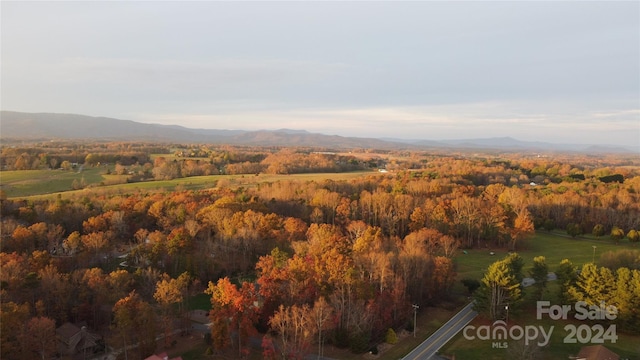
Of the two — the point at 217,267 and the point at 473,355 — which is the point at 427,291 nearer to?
the point at 473,355

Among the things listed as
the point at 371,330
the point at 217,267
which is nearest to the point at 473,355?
the point at 371,330

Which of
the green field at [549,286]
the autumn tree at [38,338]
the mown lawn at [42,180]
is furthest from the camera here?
the mown lawn at [42,180]

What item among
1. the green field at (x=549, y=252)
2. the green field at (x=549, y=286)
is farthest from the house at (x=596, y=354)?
the green field at (x=549, y=252)

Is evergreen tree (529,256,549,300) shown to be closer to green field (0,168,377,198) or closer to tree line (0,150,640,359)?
tree line (0,150,640,359)

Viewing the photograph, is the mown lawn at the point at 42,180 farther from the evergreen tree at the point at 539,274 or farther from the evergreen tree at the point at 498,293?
the evergreen tree at the point at 539,274

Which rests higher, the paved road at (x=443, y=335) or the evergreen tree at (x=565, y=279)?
the evergreen tree at (x=565, y=279)

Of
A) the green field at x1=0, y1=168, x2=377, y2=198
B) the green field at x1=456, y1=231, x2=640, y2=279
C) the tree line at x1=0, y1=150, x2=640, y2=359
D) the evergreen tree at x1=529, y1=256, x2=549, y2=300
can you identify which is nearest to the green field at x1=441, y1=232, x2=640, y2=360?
the green field at x1=456, y1=231, x2=640, y2=279

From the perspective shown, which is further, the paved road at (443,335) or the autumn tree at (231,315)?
the paved road at (443,335)

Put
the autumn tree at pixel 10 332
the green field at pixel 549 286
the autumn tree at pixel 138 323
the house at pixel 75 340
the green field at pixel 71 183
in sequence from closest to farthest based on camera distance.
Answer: the autumn tree at pixel 10 332, the autumn tree at pixel 138 323, the house at pixel 75 340, the green field at pixel 549 286, the green field at pixel 71 183

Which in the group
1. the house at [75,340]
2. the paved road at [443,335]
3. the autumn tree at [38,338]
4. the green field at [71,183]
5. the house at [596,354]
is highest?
the green field at [71,183]
